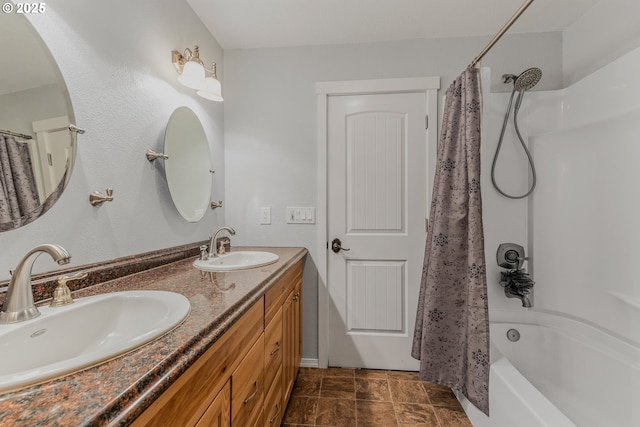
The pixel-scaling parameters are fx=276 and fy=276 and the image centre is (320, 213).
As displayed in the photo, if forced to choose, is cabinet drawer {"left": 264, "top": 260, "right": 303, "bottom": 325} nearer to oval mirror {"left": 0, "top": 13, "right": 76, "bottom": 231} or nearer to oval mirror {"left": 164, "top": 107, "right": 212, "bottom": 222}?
oval mirror {"left": 164, "top": 107, "right": 212, "bottom": 222}

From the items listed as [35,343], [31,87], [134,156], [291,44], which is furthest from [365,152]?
[35,343]

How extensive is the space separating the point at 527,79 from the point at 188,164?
2106 mm

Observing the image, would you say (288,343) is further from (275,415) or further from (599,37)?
(599,37)

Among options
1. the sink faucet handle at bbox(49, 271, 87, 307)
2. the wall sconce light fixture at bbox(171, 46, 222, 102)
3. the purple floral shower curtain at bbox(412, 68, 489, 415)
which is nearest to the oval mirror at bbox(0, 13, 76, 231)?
the sink faucet handle at bbox(49, 271, 87, 307)

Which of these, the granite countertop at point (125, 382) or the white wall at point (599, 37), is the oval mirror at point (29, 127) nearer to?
the granite countertop at point (125, 382)

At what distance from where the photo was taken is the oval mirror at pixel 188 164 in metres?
1.42

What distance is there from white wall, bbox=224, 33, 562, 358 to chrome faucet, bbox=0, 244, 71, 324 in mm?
1447

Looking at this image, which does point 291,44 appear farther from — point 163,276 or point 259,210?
point 163,276

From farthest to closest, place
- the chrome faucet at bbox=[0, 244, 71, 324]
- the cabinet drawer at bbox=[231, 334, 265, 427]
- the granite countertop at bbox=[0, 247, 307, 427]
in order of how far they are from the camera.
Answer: the cabinet drawer at bbox=[231, 334, 265, 427], the chrome faucet at bbox=[0, 244, 71, 324], the granite countertop at bbox=[0, 247, 307, 427]

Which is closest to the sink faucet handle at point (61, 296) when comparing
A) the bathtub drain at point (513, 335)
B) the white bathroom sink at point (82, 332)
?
the white bathroom sink at point (82, 332)

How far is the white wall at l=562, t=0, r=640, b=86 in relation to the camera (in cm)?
146

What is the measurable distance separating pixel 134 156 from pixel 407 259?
5.68ft

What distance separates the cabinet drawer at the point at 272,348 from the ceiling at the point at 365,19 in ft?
5.74

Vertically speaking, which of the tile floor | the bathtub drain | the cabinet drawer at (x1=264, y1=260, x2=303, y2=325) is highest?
the cabinet drawer at (x1=264, y1=260, x2=303, y2=325)
